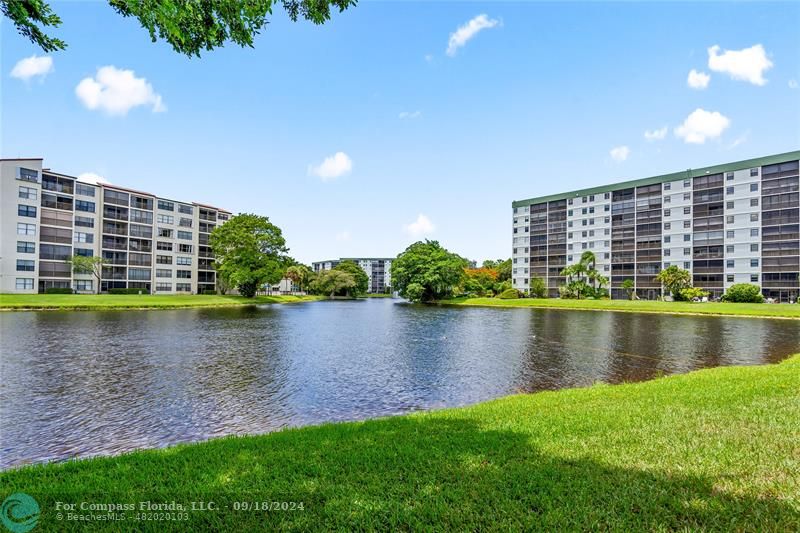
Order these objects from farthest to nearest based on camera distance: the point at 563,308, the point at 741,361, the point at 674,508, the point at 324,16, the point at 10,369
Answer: the point at 563,308 < the point at 741,361 < the point at 10,369 < the point at 324,16 < the point at 674,508

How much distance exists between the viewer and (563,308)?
3004 inches

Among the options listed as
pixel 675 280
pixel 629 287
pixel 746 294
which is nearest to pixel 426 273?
pixel 629 287

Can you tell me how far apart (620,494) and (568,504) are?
777mm

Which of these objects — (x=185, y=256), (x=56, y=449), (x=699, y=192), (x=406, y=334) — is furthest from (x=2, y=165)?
(x=699, y=192)

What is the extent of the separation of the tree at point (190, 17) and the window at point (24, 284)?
85.3 m

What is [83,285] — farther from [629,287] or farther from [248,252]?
[629,287]

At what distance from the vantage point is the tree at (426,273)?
326ft

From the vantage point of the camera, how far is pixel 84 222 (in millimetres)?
78562

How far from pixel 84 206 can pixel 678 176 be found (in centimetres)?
12862

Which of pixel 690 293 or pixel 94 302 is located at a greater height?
pixel 690 293

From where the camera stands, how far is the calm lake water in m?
11.5

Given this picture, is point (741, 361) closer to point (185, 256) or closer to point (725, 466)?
point (725, 466)

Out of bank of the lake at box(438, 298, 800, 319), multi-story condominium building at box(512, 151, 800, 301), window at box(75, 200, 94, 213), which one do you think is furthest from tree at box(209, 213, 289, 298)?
multi-story condominium building at box(512, 151, 800, 301)

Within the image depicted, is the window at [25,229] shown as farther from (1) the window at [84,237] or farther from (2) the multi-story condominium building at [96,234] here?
(1) the window at [84,237]
